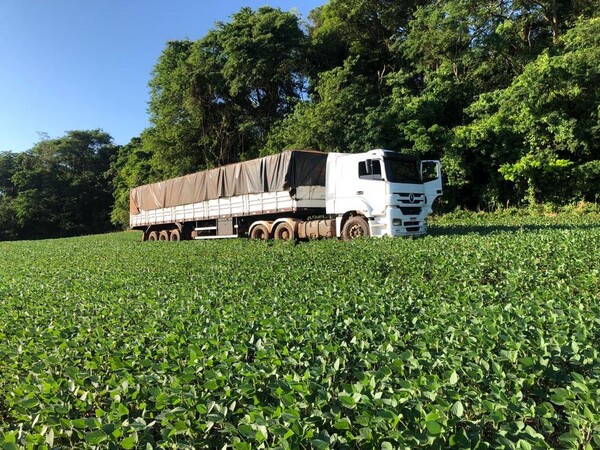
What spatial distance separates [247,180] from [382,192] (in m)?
6.58

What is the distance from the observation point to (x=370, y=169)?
39.9ft

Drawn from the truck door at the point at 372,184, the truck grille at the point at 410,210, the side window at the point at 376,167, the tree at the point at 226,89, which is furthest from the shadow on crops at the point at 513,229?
the tree at the point at 226,89

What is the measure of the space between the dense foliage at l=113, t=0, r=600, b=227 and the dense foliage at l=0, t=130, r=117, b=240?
65.8 feet

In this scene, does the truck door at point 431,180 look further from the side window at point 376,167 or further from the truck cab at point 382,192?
the side window at point 376,167

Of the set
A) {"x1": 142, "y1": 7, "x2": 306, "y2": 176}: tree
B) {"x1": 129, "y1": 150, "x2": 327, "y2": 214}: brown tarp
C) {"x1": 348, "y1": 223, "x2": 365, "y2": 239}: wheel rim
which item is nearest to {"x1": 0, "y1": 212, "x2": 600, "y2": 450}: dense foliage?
{"x1": 348, "y1": 223, "x2": 365, "y2": 239}: wheel rim

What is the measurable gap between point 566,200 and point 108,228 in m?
49.1

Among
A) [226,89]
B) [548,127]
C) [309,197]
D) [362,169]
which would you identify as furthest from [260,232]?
[226,89]

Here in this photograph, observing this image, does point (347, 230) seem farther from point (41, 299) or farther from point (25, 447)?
point (25, 447)

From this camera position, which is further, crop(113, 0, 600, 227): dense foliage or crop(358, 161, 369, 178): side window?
crop(113, 0, 600, 227): dense foliage

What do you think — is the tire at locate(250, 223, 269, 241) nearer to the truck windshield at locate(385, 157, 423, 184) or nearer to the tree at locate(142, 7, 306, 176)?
the truck windshield at locate(385, 157, 423, 184)

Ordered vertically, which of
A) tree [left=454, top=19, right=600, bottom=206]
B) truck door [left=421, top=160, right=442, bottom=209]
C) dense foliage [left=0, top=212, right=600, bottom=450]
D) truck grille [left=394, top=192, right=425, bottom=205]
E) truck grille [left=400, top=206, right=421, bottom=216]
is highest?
tree [left=454, top=19, right=600, bottom=206]

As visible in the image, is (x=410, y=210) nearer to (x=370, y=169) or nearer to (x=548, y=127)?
(x=370, y=169)

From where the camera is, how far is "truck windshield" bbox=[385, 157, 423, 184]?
11938 millimetres

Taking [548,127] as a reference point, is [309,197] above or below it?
below
